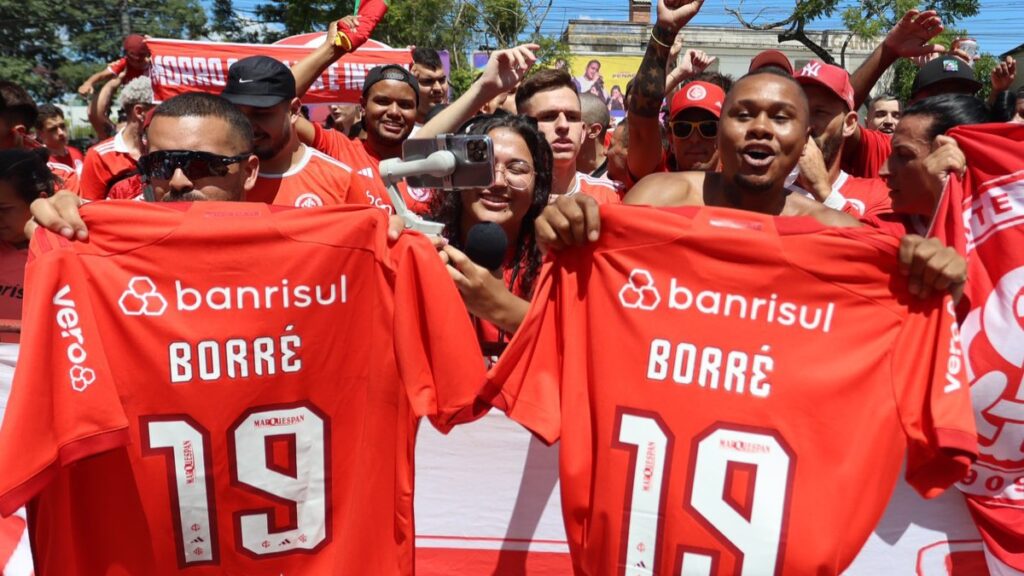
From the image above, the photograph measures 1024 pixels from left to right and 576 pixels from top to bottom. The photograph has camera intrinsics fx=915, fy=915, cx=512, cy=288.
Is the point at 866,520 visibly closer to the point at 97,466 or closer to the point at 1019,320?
the point at 1019,320

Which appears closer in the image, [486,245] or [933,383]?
[933,383]

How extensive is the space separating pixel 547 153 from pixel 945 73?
10.5ft

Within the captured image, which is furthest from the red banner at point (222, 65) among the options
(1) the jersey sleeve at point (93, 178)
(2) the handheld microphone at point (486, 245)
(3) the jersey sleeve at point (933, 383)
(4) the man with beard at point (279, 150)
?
(3) the jersey sleeve at point (933, 383)

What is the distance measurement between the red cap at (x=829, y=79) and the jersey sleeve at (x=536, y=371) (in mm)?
2427

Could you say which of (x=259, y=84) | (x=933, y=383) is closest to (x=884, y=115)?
(x=259, y=84)

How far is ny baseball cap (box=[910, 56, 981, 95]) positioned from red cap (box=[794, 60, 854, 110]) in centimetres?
135

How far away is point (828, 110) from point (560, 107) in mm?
1359

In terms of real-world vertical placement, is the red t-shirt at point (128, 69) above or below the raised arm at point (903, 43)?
below

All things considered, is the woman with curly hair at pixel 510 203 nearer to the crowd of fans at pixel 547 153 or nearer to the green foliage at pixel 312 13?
the crowd of fans at pixel 547 153

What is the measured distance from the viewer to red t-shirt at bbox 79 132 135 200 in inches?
232

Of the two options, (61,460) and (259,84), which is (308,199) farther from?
(61,460)

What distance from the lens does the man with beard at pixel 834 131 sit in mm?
4324

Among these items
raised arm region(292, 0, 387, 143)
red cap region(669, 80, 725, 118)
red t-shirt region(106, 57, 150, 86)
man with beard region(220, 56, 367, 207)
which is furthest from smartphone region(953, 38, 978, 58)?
red t-shirt region(106, 57, 150, 86)

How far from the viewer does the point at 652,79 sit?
433 cm
